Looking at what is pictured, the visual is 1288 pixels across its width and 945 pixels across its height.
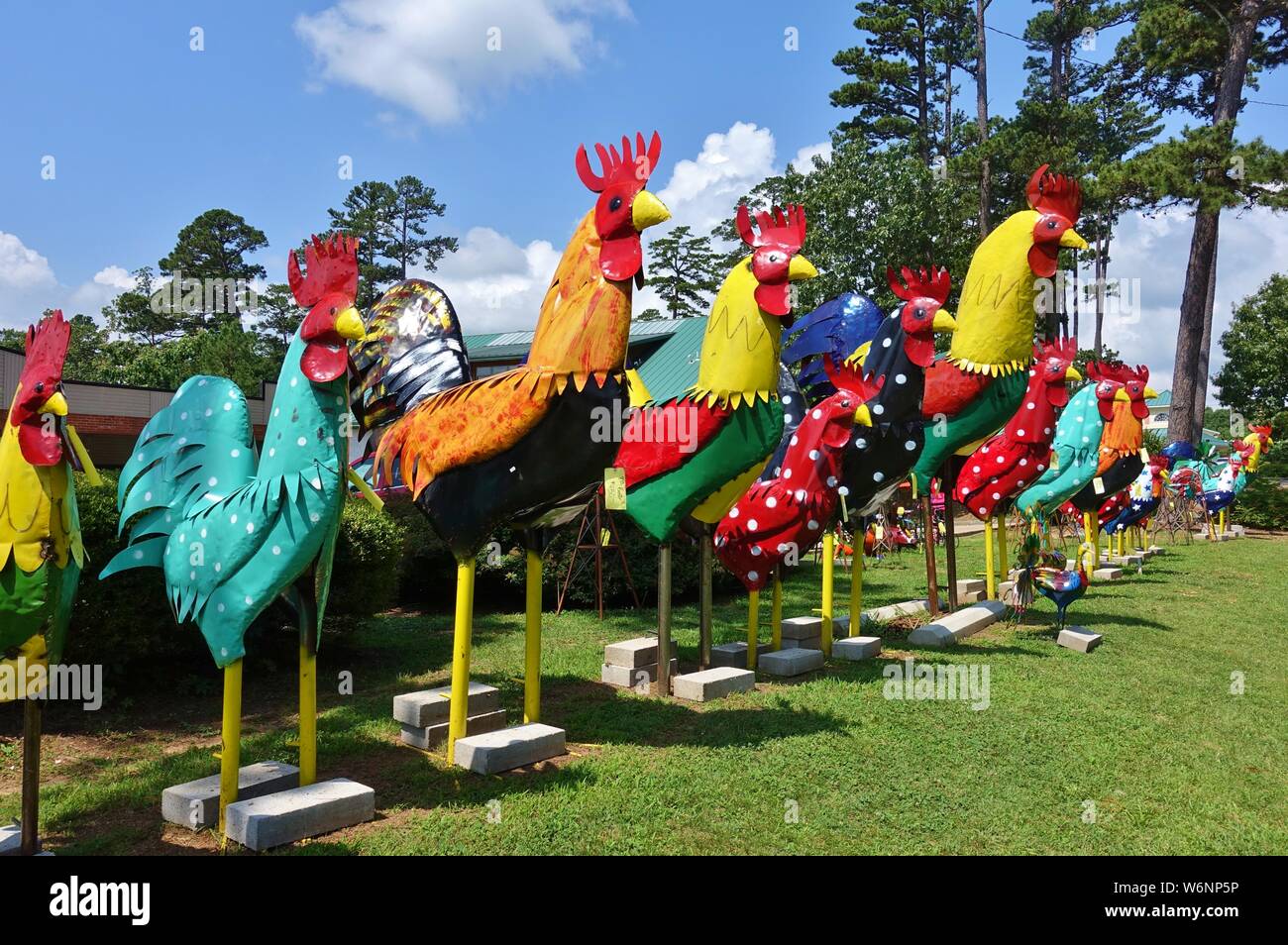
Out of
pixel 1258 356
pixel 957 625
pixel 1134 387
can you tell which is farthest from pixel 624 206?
pixel 1258 356

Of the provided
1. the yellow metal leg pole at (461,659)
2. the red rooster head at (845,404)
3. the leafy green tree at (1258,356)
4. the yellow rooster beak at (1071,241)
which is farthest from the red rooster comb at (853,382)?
the leafy green tree at (1258,356)

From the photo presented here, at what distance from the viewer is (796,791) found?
17.0ft

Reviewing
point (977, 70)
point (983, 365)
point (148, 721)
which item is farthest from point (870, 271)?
point (148, 721)

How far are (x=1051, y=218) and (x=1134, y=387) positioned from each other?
19.8ft

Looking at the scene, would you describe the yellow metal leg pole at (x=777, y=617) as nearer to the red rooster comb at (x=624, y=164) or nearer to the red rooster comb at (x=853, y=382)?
the red rooster comb at (x=853, y=382)

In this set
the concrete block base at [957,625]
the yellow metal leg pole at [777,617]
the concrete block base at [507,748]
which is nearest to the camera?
the concrete block base at [507,748]

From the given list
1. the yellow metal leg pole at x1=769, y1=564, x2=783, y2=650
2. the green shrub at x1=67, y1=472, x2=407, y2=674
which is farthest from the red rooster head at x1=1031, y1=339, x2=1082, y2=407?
the green shrub at x1=67, y1=472, x2=407, y2=674

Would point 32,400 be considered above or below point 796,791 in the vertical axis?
above

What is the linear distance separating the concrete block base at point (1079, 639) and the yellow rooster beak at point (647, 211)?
7109 mm

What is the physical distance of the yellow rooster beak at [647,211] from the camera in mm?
5051

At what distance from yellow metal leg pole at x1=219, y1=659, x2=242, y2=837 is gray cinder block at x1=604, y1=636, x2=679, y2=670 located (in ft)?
12.7

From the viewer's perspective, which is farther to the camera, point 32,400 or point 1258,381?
point 1258,381
